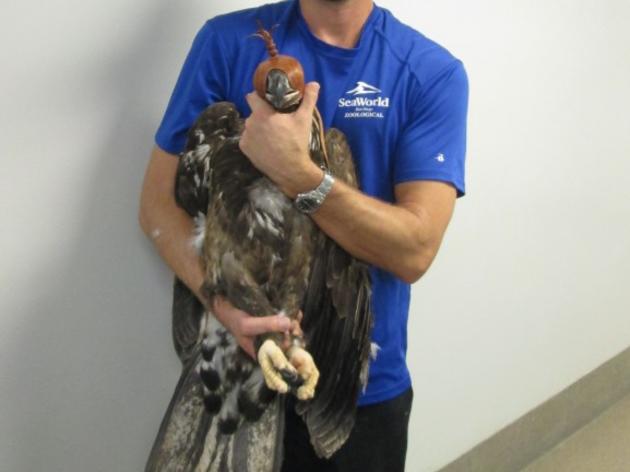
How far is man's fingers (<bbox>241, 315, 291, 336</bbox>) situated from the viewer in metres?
0.84

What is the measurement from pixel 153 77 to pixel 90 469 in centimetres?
66

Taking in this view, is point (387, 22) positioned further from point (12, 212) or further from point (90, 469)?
point (90, 469)

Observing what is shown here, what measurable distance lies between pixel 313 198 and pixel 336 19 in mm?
288

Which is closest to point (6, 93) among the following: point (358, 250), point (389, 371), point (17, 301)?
point (17, 301)

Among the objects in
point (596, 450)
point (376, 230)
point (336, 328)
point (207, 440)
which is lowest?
point (596, 450)

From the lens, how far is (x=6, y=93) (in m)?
1.04

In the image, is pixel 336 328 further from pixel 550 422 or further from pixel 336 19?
pixel 550 422

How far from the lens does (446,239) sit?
1765 millimetres

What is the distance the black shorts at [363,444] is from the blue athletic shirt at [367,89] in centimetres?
24

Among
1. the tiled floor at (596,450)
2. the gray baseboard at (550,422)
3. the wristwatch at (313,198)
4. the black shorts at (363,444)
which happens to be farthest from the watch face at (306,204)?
the tiled floor at (596,450)

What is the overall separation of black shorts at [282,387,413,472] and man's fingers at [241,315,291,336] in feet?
1.00

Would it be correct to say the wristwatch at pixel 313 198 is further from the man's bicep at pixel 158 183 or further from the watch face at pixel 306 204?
the man's bicep at pixel 158 183

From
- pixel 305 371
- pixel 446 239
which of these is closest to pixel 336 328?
pixel 305 371

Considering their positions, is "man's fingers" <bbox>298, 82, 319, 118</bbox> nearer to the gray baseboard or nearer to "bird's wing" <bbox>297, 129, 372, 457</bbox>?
"bird's wing" <bbox>297, 129, 372, 457</bbox>
